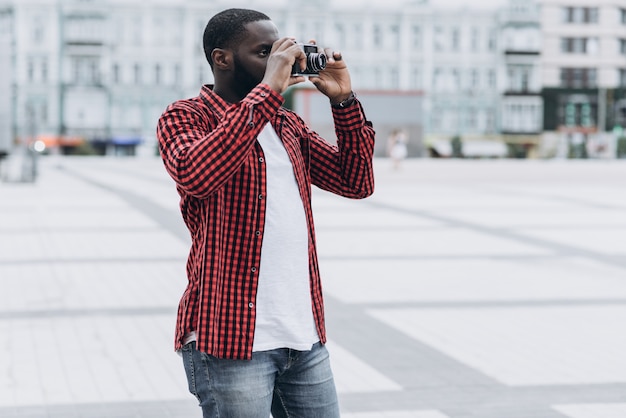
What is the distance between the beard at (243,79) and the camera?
2721 millimetres

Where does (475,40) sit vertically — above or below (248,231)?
above

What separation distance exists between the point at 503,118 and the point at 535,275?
6852cm

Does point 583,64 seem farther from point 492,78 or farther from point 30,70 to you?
point 30,70

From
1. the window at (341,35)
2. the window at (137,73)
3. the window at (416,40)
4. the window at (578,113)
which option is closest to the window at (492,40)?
the window at (416,40)

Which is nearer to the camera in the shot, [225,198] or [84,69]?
[225,198]

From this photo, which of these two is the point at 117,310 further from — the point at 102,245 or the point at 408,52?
the point at 408,52

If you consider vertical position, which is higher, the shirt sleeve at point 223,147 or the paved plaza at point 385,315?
the shirt sleeve at point 223,147

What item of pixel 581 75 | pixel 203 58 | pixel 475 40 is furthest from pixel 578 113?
pixel 203 58

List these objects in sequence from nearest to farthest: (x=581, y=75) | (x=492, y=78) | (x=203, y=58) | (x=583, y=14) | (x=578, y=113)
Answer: (x=203, y=58) < (x=492, y=78) < (x=578, y=113) < (x=581, y=75) < (x=583, y=14)

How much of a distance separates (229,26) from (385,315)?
567 centimetres

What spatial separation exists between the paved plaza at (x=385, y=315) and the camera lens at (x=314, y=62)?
2.98 metres

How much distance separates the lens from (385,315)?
8.20 meters

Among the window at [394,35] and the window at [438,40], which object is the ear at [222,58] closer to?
the window at [394,35]

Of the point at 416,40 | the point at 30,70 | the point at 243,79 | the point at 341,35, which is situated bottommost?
the point at 243,79
